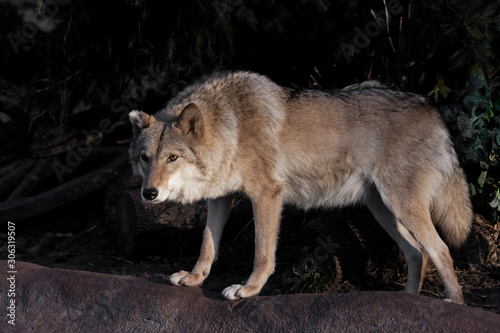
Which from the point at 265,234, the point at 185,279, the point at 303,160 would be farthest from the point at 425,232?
the point at 185,279

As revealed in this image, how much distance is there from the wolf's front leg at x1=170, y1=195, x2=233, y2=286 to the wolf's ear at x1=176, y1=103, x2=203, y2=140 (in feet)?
2.11

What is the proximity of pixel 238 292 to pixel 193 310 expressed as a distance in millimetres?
362

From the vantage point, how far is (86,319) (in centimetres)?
374

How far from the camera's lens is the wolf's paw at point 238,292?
3816 mm

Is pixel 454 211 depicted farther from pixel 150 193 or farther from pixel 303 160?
pixel 150 193

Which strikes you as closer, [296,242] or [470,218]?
[470,218]

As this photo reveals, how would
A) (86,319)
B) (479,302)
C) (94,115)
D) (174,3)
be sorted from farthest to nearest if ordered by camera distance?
(94,115) < (174,3) < (479,302) < (86,319)

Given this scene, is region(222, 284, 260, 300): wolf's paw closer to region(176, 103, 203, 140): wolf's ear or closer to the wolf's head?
the wolf's head

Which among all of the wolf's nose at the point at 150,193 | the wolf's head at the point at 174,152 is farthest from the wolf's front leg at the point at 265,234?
the wolf's nose at the point at 150,193

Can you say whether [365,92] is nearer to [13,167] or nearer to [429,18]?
[429,18]

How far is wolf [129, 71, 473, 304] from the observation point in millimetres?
4195

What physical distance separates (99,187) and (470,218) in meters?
4.09

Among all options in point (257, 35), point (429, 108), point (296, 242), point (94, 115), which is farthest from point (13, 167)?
point (429, 108)

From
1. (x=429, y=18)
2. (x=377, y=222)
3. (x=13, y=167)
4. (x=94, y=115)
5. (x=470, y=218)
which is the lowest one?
(x=13, y=167)
